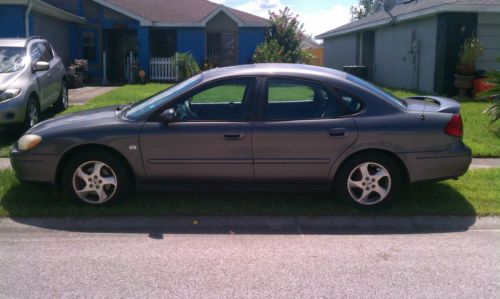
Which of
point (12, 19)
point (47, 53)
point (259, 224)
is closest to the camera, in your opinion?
point (259, 224)

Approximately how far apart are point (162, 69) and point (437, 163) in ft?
67.8

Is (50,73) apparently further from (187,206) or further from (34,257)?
(34,257)

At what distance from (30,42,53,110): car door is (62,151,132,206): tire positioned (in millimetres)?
5024

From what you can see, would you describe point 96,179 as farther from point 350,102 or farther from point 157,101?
point 350,102

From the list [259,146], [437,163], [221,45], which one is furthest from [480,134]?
[221,45]

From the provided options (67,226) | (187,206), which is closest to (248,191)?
(187,206)

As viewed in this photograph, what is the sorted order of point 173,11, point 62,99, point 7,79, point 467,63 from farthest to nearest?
point 173,11
point 467,63
point 62,99
point 7,79

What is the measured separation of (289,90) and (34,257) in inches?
127

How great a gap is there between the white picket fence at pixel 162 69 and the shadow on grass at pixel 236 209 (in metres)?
18.9

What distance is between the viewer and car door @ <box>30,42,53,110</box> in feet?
33.4

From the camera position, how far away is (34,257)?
Result: 4.56 m

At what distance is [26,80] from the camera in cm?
946

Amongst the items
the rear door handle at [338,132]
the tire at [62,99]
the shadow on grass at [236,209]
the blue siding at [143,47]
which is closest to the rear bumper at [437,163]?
the shadow on grass at [236,209]

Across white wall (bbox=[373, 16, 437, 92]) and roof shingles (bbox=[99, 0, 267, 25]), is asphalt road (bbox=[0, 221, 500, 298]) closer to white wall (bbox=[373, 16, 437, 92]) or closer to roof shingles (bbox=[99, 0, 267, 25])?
white wall (bbox=[373, 16, 437, 92])
